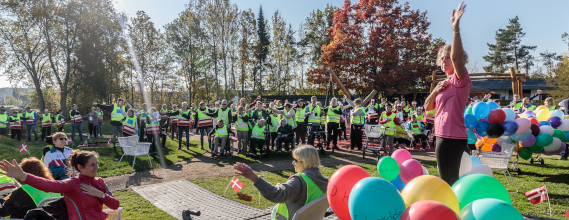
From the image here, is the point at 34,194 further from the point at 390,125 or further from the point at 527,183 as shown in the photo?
the point at 390,125

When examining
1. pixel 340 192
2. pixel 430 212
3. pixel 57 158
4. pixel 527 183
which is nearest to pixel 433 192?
pixel 430 212

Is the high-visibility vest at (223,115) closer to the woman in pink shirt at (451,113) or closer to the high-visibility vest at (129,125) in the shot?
the high-visibility vest at (129,125)

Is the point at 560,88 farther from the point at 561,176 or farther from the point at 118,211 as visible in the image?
the point at 118,211

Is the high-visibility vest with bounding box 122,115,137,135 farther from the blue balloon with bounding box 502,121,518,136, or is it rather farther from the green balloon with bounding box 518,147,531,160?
the green balloon with bounding box 518,147,531,160

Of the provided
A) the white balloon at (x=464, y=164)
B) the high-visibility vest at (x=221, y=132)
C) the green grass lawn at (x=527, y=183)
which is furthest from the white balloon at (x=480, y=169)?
the high-visibility vest at (x=221, y=132)

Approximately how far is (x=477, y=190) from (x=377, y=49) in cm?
2360

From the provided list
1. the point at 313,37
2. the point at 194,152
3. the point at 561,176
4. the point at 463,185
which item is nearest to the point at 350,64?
the point at 313,37

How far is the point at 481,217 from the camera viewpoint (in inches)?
83.3

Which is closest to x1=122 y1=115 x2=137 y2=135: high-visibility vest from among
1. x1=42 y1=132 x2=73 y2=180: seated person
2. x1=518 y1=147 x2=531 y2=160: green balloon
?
x1=42 y1=132 x2=73 y2=180: seated person

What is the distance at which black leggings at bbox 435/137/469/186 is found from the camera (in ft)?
8.39

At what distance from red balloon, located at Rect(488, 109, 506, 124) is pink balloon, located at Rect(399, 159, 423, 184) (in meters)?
2.37

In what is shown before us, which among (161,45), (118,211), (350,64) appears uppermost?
(161,45)

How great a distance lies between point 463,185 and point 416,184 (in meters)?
0.45

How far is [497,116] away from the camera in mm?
5332
